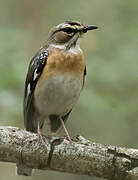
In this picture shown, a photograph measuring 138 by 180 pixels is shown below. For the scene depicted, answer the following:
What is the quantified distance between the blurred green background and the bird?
223 millimetres

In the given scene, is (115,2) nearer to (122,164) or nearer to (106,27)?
(106,27)

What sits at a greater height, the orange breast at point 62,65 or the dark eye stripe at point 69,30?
the dark eye stripe at point 69,30

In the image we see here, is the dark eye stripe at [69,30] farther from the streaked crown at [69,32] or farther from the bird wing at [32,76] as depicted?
the bird wing at [32,76]

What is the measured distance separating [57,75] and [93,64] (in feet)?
3.46

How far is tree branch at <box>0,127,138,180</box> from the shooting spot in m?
4.96

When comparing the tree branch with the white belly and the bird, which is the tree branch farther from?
the white belly

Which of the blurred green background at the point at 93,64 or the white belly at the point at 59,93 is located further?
the blurred green background at the point at 93,64

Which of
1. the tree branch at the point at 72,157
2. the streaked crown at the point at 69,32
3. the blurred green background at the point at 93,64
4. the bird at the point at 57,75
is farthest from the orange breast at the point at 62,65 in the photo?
the tree branch at the point at 72,157

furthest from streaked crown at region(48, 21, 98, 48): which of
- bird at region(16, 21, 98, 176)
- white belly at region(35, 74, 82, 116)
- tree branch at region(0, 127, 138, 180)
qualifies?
tree branch at region(0, 127, 138, 180)

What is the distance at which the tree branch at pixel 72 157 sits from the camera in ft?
16.3

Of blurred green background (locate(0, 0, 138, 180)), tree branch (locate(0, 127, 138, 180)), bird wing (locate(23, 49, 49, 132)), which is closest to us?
tree branch (locate(0, 127, 138, 180))

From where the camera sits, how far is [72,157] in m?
5.09

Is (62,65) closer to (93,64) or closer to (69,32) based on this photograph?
(69,32)

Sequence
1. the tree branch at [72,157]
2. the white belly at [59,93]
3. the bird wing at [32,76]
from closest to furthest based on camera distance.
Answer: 1. the tree branch at [72,157]
2. the white belly at [59,93]
3. the bird wing at [32,76]
